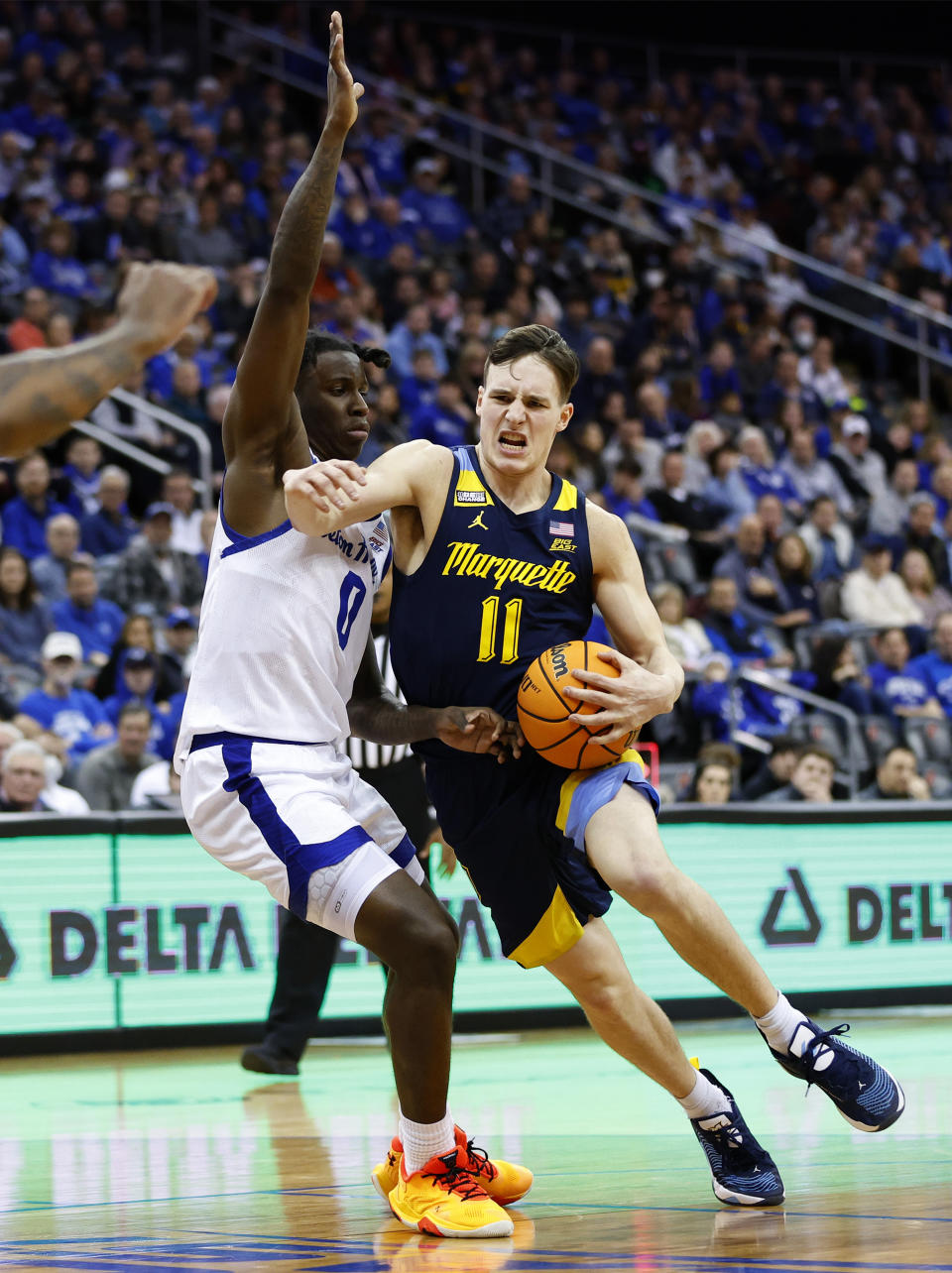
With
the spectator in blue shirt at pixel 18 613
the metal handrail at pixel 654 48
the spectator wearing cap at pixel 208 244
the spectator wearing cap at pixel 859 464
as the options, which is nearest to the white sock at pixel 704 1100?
the spectator in blue shirt at pixel 18 613

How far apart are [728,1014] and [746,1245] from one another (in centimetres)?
651

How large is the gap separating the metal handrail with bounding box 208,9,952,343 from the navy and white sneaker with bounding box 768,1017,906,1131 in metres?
14.9

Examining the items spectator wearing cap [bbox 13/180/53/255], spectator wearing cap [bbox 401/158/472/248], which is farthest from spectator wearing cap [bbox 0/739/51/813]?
spectator wearing cap [bbox 401/158/472/248]

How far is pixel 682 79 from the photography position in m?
22.3

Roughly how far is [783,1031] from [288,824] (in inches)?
57.8

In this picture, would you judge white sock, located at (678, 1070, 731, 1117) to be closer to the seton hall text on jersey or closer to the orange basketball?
the orange basketball

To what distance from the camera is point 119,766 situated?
10578 millimetres

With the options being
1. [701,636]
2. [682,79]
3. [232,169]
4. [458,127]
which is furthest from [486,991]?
[682,79]

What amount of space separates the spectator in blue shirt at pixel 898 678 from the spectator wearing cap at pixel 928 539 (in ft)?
6.89

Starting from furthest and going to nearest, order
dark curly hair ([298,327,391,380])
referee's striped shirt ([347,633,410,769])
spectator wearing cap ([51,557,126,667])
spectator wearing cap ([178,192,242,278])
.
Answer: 1. spectator wearing cap ([178,192,242,278])
2. spectator wearing cap ([51,557,126,667])
3. referee's striped shirt ([347,633,410,769])
4. dark curly hair ([298,327,391,380])

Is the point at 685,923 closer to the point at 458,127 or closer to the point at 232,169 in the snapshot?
the point at 232,169

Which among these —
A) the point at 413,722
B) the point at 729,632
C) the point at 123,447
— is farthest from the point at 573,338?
the point at 413,722

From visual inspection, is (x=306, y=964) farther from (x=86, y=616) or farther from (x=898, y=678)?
(x=898, y=678)

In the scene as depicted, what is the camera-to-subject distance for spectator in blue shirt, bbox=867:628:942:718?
14.0 metres
